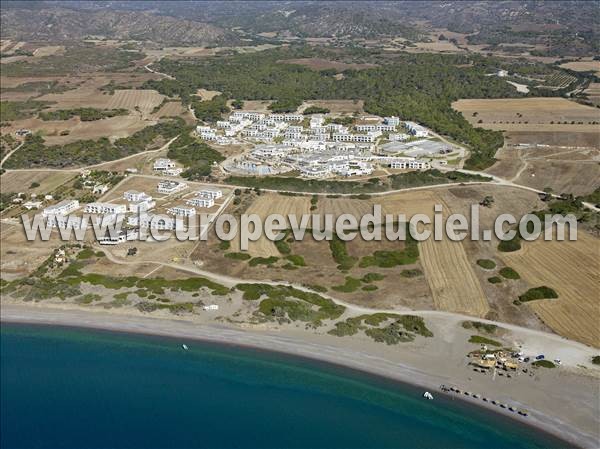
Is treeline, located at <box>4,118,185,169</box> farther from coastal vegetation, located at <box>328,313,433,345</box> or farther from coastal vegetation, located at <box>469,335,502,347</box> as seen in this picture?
coastal vegetation, located at <box>469,335,502,347</box>

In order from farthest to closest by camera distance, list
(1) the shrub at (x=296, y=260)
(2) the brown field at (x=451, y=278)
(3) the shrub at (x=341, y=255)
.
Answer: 1. (1) the shrub at (x=296, y=260)
2. (3) the shrub at (x=341, y=255)
3. (2) the brown field at (x=451, y=278)

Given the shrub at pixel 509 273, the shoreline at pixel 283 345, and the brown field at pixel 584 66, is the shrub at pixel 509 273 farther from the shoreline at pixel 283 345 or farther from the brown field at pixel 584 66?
the brown field at pixel 584 66

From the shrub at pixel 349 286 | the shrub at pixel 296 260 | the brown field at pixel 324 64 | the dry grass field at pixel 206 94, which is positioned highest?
the brown field at pixel 324 64

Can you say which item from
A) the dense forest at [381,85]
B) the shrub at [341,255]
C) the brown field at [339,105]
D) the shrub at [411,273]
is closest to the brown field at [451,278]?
the shrub at [411,273]

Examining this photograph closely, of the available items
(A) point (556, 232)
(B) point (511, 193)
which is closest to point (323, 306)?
(A) point (556, 232)

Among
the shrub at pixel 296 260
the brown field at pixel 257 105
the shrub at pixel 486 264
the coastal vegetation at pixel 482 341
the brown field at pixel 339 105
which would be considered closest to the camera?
the coastal vegetation at pixel 482 341

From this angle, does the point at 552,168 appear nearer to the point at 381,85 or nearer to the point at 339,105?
the point at 339,105

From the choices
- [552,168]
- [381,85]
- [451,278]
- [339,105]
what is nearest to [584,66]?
[381,85]
